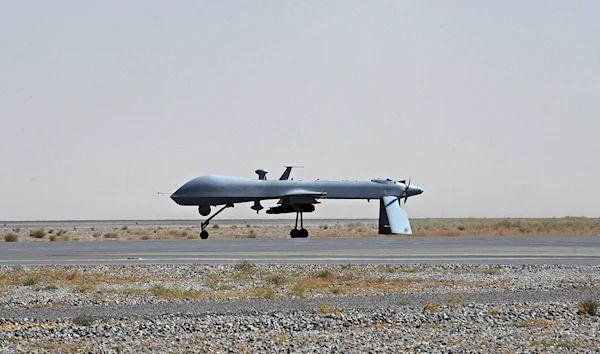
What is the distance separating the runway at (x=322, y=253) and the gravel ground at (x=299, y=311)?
5105 millimetres

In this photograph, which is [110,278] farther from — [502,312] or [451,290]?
[502,312]

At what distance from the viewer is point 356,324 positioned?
16125mm

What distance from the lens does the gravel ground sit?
45.4 feet

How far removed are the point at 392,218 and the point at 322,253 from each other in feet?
80.8

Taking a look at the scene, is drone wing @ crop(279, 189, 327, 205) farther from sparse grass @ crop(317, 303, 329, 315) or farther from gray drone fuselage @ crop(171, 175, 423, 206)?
sparse grass @ crop(317, 303, 329, 315)

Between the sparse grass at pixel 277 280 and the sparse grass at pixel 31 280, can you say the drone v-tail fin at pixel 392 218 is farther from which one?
the sparse grass at pixel 31 280

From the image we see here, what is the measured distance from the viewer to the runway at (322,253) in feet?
116

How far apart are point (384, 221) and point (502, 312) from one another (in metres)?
47.0

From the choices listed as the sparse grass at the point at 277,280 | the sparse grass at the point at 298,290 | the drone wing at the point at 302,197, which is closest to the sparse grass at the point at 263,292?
the sparse grass at the point at 298,290

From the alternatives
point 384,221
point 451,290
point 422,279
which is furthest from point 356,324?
point 384,221

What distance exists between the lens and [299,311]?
59.6 feet

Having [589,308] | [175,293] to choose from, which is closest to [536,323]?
[589,308]

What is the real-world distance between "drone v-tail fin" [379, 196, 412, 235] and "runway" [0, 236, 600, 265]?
12.8 m

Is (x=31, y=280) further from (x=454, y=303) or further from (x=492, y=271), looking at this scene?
(x=492, y=271)
